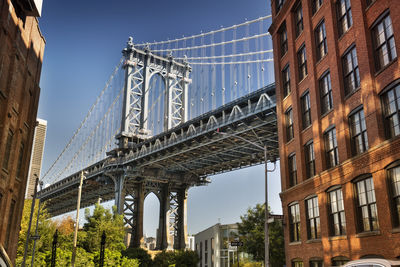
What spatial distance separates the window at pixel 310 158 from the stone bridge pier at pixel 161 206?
52.4m

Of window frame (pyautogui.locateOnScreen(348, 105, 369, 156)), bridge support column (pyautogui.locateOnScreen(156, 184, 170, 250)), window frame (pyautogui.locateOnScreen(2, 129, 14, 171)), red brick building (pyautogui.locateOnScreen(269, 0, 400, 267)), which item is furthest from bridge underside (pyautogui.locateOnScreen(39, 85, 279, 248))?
window frame (pyautogui.locateOnScreen(348, 105, 369, 156))

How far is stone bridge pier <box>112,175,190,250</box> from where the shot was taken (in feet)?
257

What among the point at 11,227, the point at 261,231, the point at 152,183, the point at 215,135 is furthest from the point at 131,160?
the point at 11,227

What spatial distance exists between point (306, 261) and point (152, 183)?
64008 mm

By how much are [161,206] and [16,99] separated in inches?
2521

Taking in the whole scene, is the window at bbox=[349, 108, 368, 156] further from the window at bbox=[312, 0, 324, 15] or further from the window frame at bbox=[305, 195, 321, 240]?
the window at bbox=[312, 0, 324, 15]

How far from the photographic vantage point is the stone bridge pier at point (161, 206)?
78.4 m

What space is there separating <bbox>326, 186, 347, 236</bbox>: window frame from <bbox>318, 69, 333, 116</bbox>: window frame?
15.1 ft

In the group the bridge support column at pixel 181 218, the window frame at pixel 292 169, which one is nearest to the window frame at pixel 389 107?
the window frame at pixel 292 169

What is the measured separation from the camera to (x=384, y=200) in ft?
61.5

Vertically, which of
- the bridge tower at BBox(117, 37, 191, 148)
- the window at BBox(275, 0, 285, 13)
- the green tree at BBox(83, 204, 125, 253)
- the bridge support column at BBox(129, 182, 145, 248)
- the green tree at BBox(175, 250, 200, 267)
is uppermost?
the bridge tower at BBox(117, 37, 191, 148)

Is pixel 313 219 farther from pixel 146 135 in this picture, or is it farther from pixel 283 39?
pixel 146 135

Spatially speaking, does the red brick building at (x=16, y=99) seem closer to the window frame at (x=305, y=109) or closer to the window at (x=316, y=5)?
the window at (x=316, y=5)

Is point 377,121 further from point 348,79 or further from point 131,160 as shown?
point 131,160
